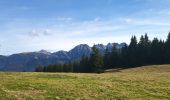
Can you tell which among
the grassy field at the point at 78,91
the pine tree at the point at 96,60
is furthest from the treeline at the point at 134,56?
the grassy field at the point at 78,91

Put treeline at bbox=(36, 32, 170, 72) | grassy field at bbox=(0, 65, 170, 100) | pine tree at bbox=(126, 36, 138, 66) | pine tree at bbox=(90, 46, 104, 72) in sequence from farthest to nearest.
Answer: pine tree at bbox=(126, 36, 138, 66) < treeline at bbox=(36, 32, 170, 72) < pine tree at bbox=(90, 46, 104, 72) < grassy field at bbox=(0, 65, 170, 100)

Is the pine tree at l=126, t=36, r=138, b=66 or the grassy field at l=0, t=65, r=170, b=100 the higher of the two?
the pine tree at l=126, t=36, r=138, b=66

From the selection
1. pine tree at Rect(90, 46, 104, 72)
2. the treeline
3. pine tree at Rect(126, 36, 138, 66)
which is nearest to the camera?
pine tree at Rect(90, 46, 104, 72)

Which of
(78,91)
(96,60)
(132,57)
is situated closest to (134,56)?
(132,57)

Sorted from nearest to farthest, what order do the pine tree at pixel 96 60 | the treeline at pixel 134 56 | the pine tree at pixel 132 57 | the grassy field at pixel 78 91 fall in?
the grassy field at pixel 78 91 → the pine tree at pixel 96 60 → the treeline at pixel 134 56 → the pine tree at pixel 132 57

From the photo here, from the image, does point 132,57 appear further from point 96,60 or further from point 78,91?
point 78,91

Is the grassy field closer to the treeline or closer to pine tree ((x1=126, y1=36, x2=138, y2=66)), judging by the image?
the treeline

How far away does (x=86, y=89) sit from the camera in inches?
1369

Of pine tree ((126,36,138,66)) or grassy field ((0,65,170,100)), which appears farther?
pine tree ((126,36,138,66))

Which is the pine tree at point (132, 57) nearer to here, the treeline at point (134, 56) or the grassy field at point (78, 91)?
the treeline at point (134, 56)

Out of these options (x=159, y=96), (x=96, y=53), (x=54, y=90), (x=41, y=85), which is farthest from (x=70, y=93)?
(x=96, y=53)

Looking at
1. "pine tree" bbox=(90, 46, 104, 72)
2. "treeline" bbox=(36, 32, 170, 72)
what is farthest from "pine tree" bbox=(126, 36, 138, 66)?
"pine tree" bbox=(90, 46, 104, 72)

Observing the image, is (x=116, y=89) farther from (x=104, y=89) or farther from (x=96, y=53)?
(x=96, y=53)

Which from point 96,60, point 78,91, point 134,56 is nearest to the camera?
point 78,91
